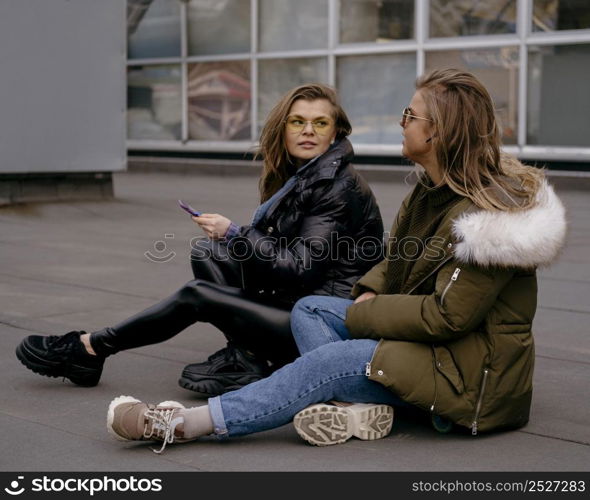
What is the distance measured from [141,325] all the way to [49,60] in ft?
27.0

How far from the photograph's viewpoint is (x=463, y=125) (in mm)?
3918

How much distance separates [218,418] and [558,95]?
1186 cm

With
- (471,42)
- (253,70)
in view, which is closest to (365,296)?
(471,42)

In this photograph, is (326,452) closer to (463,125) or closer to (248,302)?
(248,302)

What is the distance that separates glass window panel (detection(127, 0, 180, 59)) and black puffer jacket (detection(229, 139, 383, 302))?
1492cm

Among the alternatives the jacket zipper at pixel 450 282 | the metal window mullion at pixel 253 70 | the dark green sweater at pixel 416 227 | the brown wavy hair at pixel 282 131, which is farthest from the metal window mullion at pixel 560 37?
the jacket zipper at pixel 450 282

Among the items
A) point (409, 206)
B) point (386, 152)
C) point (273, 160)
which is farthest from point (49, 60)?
point (409, 206)

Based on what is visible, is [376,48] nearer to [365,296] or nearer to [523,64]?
[523,64]

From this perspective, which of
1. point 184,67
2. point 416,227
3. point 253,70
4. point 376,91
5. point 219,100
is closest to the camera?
point 416,227

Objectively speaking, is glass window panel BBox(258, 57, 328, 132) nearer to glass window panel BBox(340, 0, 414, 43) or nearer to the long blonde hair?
glass window panel BBox(340, 0, 414, 43)

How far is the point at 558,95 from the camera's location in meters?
14.7

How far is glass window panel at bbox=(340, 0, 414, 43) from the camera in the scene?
16.2m

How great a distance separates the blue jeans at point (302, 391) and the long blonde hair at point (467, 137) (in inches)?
27.5

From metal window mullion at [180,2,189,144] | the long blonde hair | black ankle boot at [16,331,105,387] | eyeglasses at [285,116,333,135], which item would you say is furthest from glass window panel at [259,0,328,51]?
the long blonde hair
